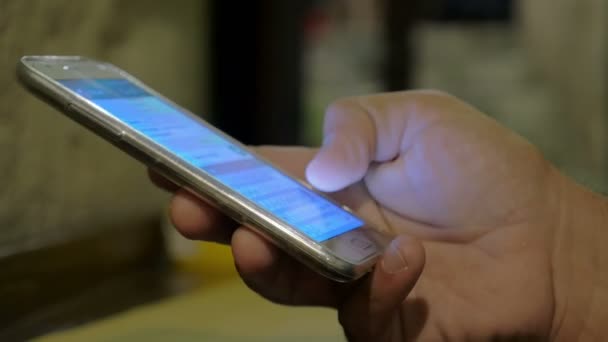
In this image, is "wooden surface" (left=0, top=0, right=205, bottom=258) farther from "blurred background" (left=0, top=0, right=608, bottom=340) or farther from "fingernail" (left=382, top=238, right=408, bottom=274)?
"fingernail" (left=382, top=238, right=408, bottom=274)

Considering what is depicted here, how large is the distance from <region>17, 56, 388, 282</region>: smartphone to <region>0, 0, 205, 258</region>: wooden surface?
0.33 feet

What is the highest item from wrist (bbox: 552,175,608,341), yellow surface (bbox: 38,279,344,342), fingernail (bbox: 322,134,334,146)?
fingernail (bbox: 322,134,334,146)

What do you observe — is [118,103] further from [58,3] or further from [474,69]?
[474,69]

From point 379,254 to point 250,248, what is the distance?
8 cm

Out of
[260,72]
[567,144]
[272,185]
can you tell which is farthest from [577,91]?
[272,185]

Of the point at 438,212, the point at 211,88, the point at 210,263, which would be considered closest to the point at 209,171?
the point at 438,212

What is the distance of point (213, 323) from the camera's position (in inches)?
21.1

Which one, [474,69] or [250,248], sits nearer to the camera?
[250,248]

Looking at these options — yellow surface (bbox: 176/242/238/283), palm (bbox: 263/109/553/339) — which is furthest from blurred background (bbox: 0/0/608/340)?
palm (bbox: 263/109/553/339)

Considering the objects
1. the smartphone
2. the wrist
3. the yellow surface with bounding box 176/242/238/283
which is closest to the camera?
the smartphone

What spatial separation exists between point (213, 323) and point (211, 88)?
33cm

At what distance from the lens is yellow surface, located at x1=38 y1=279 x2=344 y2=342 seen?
0.50 m

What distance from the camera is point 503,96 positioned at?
4.29 ft

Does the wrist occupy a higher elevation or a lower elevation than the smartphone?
lower
